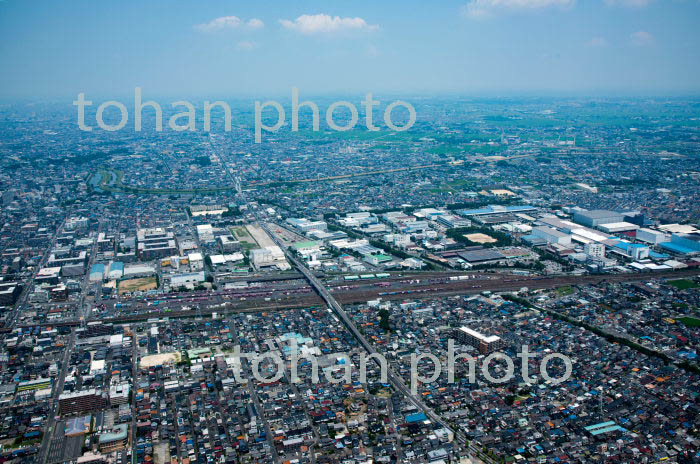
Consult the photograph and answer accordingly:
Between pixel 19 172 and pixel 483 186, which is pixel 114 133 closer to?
pixel 19 172

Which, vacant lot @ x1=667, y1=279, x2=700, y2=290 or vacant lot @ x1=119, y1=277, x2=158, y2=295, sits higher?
vacant lot @ x1=667, y1=279, x2=700, y2=290

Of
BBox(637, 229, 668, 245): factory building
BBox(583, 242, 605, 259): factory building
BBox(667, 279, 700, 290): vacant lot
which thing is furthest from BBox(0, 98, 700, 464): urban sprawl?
BBox(583, 242, 605, 259): factory building

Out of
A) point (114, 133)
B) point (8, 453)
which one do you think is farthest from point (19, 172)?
point (8, 453)

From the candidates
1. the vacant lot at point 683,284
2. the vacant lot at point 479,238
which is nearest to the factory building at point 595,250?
the vacant lot at point 683,284

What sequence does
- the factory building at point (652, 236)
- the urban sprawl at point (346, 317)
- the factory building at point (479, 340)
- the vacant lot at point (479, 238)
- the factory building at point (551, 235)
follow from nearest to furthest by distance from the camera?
the urban sprawl at point (346, 317) < the factory building at point (479, 340) < the factory building at point (652, 236) < the factory building at point (551, 235) < the vacant lot at point (479, 238)

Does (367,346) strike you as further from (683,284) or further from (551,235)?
(551,235)

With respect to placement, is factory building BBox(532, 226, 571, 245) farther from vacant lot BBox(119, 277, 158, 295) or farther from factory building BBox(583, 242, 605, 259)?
vacant lot BBox(119, 277, 158, 295)

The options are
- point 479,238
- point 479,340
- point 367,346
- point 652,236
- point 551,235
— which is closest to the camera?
point 479,340

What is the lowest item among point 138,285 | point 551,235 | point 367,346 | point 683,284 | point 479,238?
point 367,346

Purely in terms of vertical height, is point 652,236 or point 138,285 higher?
point 652,236

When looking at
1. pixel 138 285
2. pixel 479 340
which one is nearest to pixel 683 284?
pixel 479 340

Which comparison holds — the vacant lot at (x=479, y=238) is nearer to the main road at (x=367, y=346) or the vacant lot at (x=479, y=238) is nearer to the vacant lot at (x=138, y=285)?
the main road at (x=367, y=346)
